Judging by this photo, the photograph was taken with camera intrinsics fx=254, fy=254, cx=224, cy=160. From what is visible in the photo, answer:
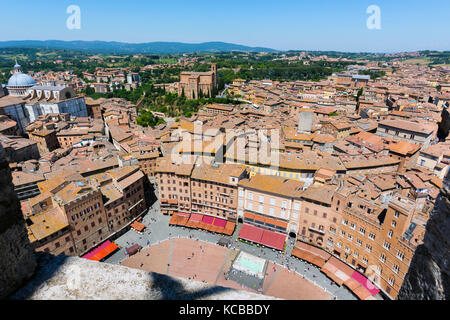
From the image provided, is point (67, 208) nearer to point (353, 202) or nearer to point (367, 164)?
point (353, 202)

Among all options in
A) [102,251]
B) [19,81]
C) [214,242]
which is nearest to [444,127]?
[214,242]

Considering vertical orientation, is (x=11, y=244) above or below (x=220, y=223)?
above

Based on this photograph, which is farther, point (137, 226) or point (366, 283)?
point (137, 226)

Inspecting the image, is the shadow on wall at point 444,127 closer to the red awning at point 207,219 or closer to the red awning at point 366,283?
the red awning at point 366,283

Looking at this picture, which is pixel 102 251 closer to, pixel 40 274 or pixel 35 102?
pixel 40 274

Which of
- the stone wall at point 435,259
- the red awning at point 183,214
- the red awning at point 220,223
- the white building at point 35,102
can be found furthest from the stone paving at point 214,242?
the white building at point 35,102

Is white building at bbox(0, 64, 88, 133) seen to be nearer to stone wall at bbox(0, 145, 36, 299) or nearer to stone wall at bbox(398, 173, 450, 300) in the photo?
stone wall at bbox(0, 145, 36, 299)
